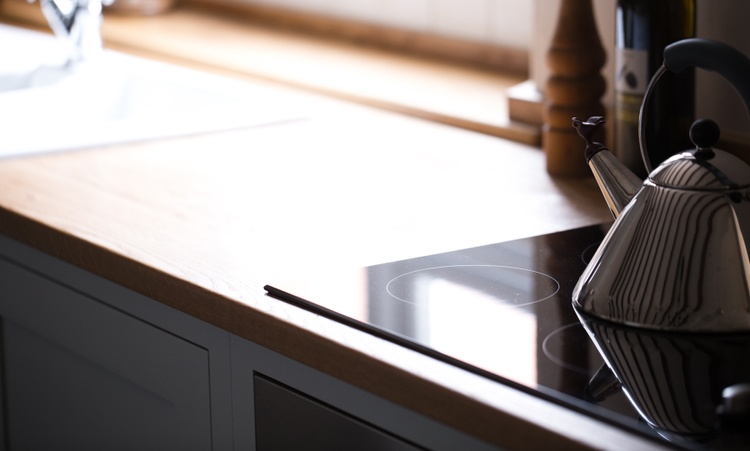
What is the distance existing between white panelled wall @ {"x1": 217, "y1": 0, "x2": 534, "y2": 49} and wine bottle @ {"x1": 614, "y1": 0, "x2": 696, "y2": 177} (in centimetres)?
84

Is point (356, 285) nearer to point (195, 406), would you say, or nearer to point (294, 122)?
point (195, 406)

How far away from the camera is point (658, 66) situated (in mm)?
1158

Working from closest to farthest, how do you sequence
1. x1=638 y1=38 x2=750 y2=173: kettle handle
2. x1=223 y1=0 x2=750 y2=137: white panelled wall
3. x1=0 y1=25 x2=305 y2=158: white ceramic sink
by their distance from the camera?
x1=638 y1=38 x2=750 y2=173: kettle handle, x1=223 y1=0 x2=750 y2=137: white panelled wall, x1=0 y1=25 x2=305 y2=158: white ceramic sink

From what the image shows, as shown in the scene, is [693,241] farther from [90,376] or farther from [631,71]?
[90,376]

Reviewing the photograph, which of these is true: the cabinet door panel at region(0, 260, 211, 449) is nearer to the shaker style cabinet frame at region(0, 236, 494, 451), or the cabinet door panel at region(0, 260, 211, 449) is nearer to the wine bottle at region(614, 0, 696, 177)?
the shaker style cabinet frame at region(0, 236, 494, 451)

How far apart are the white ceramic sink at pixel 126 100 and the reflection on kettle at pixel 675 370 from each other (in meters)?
0.90

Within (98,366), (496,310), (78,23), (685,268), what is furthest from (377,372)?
(78,23)

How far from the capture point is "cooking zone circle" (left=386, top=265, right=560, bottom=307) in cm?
87

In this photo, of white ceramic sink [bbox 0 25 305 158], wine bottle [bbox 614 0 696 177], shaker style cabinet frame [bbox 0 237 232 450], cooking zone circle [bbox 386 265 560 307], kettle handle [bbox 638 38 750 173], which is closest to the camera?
kettle handle [bbox 638 38 750 173]

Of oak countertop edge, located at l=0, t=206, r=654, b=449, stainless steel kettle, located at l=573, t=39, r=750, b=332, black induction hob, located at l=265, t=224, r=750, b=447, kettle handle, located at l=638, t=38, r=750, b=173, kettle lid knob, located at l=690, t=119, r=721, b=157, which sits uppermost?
kettle handle, located at l=638, t=38, r=750, b=173

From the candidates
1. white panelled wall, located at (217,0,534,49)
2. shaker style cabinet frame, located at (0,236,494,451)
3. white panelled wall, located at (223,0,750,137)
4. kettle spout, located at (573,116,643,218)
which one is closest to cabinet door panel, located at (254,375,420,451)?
→ shaker style cabinet frame, located at (0,236,494,451)

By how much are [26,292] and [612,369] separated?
0.72 metres

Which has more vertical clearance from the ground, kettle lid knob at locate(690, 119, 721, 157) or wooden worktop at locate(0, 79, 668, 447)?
kettle lid knob at locate(690, 119, 721, 157)

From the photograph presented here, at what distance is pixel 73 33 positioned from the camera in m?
2.04
